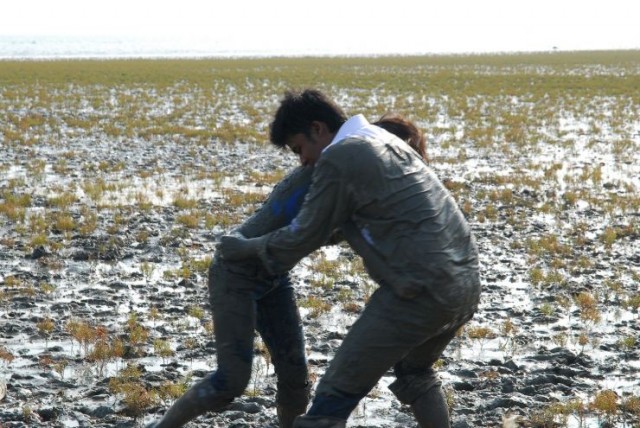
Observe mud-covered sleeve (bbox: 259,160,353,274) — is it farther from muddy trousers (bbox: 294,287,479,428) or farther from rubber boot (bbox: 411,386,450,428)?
rubber boot (bbox: 411,386,450,428)

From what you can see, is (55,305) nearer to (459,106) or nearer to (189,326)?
Answer: (189,326)

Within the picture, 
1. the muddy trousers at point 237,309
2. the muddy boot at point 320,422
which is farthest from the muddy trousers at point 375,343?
the muddy trousers at point 237,309

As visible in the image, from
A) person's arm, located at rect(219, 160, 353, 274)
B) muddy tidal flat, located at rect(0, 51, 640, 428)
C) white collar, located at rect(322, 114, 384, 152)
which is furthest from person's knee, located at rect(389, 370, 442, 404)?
muddy tidal flat, located at rect(0, 51, 640, 428)

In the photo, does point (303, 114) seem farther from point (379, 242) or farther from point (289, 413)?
point (289, 413)

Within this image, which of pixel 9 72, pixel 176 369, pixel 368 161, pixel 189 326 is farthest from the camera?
pixel 9 72

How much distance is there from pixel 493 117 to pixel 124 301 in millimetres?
23588

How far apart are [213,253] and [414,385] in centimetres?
693

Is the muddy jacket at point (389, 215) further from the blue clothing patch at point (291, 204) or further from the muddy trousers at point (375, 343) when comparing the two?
the blue clothing patch at point (291, 204)

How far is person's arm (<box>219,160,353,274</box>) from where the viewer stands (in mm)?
4383

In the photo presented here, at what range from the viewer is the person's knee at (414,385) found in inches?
197

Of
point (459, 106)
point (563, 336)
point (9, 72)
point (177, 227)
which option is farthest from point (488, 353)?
point (9, 72)

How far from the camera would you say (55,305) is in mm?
9391

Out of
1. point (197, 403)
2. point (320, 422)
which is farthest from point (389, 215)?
point (197, 403)

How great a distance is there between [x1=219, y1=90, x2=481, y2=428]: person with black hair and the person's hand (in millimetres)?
20
